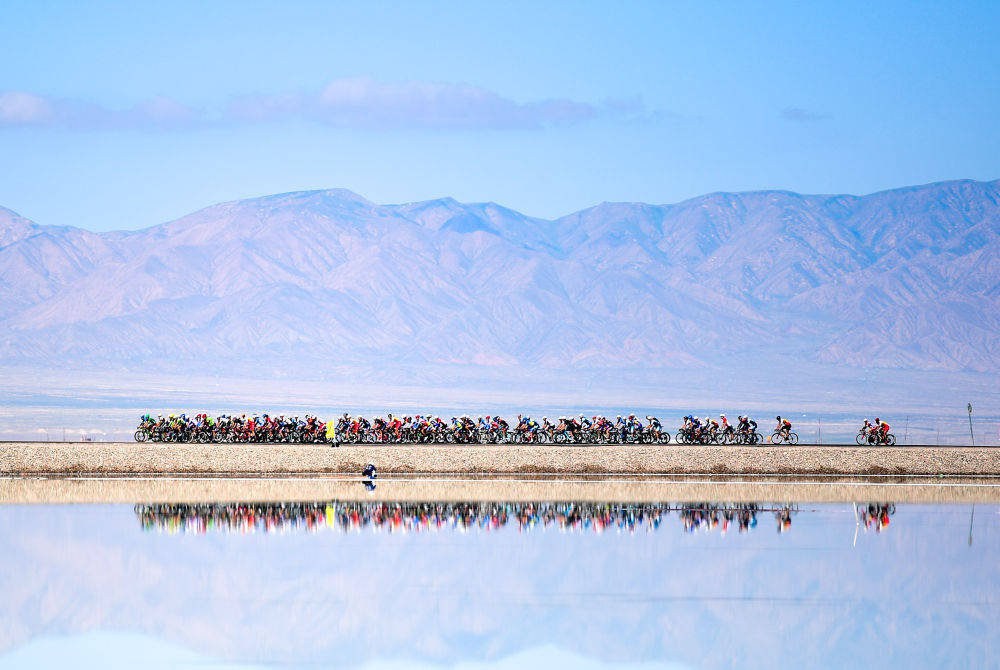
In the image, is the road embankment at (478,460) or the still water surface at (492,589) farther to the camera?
the road embankment at (478,460)

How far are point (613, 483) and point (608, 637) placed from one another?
29.4 meters

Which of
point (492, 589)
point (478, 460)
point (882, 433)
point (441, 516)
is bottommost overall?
point (492, 589)

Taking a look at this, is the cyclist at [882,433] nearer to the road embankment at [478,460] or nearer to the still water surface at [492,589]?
the road embankment at [478,460]

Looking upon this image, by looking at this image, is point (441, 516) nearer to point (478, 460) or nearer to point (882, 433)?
point (478, 460)

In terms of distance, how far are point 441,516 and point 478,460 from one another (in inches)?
723

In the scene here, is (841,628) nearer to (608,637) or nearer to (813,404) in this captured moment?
(608,637)

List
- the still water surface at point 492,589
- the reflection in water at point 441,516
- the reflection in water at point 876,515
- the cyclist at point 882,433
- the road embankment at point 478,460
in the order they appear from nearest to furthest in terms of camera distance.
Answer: the still water surface at point 492,589 < the reflection in water at point 441,516 < the reflection in water at point 876,515 < the road embankment at point 478,460 < the cyclist at point 882,433

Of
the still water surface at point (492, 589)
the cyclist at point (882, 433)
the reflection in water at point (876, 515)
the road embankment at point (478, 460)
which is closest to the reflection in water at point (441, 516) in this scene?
the still water surface at point (492, 589)

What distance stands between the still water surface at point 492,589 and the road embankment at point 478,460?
14968mm

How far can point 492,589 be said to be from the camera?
26.2 meters

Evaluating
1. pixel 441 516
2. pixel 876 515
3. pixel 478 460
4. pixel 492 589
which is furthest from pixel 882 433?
pixel 492 589

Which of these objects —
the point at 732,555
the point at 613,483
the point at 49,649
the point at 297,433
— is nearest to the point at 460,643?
the point at 49,649

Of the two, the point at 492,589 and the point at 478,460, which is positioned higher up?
the point at 478,460

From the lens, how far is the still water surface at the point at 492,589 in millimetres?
21062
